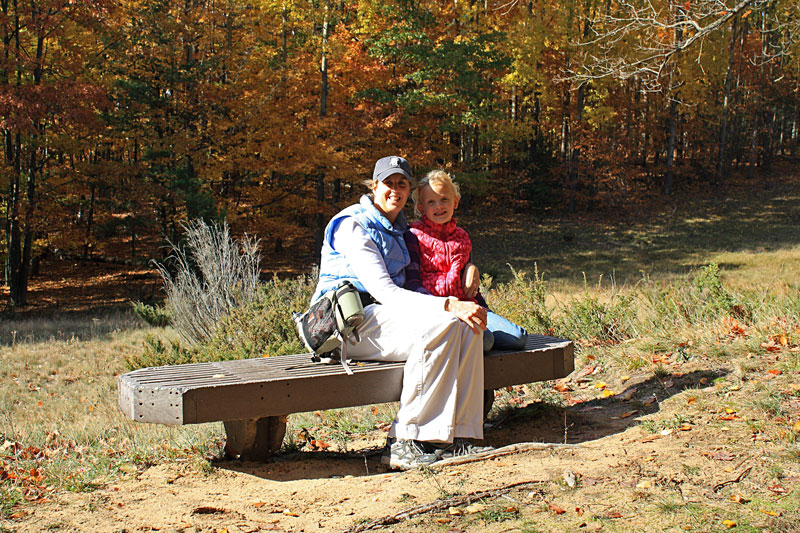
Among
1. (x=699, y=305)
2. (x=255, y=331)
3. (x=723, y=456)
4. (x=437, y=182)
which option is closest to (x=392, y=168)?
(x=437, y=182)

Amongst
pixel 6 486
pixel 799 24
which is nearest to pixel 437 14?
pixel 799 24

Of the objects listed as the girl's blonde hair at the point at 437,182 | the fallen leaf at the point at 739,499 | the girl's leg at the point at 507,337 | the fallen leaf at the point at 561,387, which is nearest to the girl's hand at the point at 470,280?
the girl's leg at the point at 507,337

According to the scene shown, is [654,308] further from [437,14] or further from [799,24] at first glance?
[437,14]

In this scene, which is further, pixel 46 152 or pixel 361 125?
pixel 361 125

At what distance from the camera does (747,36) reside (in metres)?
37.4

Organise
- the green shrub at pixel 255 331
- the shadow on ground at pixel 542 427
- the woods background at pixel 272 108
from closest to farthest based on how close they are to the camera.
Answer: the shadow on ground at pixel 542 427, the green shrub at pixel 255 331, the woods background at pixel 272 108

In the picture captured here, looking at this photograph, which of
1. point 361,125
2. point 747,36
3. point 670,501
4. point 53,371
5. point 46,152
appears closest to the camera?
point 670,501

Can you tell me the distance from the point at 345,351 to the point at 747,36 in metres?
39.6

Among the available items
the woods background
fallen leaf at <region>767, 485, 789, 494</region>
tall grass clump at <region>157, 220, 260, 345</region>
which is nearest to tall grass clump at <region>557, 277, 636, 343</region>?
fallen leaf at <region>767, 485, 789, 494</region>

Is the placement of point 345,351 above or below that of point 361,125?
below

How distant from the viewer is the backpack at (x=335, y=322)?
3.83 meters

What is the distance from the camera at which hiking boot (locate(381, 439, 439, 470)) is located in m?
3.73

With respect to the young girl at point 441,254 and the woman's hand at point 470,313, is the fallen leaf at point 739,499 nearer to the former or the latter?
the woman's hand at point 470,313

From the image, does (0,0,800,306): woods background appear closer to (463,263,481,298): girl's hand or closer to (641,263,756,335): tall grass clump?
(641,263,756,335): tall grass clump
